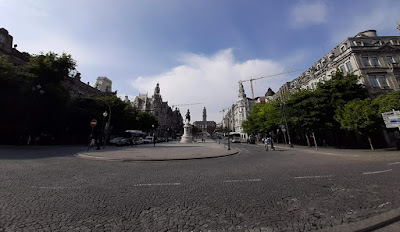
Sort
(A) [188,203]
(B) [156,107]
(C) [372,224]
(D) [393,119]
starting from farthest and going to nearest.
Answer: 1. (B) [156,107]
2. (D) [393,119]
3. (A) [188,203]
4. (C) [372,224]

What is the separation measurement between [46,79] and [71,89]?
22.3 meters

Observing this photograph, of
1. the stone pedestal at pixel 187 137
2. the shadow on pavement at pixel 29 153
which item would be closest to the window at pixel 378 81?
the stone pedestal at pixel 187 137

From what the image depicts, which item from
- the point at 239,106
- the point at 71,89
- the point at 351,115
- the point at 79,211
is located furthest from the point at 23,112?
the point at 239,106

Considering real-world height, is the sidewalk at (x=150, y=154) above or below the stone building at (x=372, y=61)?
below

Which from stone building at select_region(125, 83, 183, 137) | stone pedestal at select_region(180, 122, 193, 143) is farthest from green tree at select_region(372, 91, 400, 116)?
stone building at select_region(125, 83, 183, 137)

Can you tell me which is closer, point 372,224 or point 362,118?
point 372,224

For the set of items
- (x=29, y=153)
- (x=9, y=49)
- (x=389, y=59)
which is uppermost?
(x=9, y=49)

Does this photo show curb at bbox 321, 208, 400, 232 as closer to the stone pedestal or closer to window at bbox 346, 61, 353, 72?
window at bbox 346, 61, 353, 72

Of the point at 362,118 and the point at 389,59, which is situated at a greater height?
the point at 389,59

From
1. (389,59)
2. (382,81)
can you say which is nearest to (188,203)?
(382,81)

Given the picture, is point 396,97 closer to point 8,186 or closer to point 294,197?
point 294,197

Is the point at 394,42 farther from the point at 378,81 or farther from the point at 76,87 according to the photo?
the point at 76,87

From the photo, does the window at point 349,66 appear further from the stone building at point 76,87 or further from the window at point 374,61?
the stone building at point 76,87

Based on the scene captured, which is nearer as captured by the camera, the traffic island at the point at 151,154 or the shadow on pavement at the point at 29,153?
the shadow on pavement at the point at 29,153
